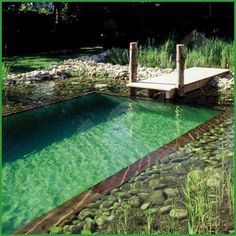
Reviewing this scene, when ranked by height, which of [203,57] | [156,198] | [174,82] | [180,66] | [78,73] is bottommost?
[156,198]

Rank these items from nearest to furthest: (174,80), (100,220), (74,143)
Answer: (100,220)
(74,143)
(174,80)

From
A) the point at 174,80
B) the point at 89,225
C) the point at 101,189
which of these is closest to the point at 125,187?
Result: the point at 101,189

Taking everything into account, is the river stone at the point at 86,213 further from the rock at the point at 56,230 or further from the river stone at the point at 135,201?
the river stone at the point at 135,201

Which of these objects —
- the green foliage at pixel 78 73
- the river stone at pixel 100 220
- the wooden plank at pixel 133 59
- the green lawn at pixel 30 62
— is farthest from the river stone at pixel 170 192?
the green lawn at pixel 30 62

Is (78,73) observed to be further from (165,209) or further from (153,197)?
(165,209)

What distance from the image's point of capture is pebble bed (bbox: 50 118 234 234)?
3.76m

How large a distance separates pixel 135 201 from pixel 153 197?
21 cm

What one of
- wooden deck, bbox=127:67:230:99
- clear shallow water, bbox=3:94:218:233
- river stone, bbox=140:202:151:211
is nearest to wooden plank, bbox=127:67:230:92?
wooden deck, bbox=127:67:230:99

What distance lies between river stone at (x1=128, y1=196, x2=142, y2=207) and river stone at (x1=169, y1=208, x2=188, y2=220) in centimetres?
38

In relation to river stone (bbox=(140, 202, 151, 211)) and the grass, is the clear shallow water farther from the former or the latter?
the grass

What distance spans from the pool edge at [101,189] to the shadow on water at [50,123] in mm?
1778

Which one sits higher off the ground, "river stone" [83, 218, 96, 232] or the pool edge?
the pool edge

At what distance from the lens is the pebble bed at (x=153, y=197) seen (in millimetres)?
3764

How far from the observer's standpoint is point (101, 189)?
14.8 feet
